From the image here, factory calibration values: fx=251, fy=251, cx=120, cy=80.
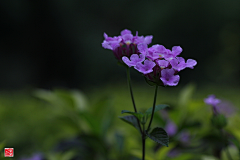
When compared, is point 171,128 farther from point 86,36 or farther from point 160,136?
point 86,36

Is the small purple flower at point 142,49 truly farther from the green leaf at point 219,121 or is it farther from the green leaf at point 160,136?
the green leaf at point 219,121

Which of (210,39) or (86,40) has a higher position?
(86,40)

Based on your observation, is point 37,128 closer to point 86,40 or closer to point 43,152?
point 43,152

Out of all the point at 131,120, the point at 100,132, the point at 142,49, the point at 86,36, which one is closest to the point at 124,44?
the point at 142,49

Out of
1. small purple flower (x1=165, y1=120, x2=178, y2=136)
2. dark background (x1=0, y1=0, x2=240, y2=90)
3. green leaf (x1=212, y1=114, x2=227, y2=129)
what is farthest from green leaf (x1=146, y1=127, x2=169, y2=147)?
dark background (x1=0, y1=0, x2=240, y2=90)

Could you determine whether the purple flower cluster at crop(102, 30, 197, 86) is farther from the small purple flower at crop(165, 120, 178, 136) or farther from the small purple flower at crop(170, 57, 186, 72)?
the small purple flower at crop(165, 120, 178, 136)

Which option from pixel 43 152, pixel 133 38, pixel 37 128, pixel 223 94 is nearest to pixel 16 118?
pixel 37 128

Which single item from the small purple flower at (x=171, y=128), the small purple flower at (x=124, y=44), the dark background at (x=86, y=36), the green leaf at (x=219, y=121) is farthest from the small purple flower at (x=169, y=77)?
the dark background at (x=86, y=36)
